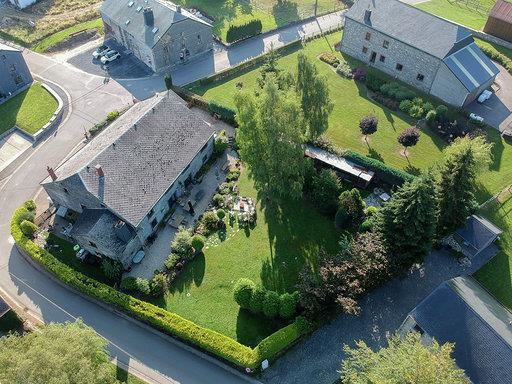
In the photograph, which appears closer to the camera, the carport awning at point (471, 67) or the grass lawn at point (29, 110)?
the carport awning at point (471, 67)

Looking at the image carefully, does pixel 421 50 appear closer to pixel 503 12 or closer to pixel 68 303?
pixel 503 12

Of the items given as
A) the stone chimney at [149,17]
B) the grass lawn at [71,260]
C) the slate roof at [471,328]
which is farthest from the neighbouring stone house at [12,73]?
the slate roof at [471,328]

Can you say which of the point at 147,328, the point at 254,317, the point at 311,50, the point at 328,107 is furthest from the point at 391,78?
the point at 147,328

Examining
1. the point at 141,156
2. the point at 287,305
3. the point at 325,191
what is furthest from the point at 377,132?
the point at 141,156

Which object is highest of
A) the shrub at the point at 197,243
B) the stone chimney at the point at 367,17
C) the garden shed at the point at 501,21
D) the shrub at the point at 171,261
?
the garden shed at the point at 501,21

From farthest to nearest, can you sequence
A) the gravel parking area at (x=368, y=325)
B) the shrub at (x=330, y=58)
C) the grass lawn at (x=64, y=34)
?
the grass lawn at (x=64, y=34), the shrub at (x=330, y=58), the gravel parking area at (x=368, y=325)

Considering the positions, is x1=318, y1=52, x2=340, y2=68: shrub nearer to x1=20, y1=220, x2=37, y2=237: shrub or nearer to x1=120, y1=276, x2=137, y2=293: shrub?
x1=120, y1=276, x2=137, y2=293: shrub

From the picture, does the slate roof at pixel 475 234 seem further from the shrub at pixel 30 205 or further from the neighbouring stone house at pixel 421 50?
the shrub at pixel 30 205
